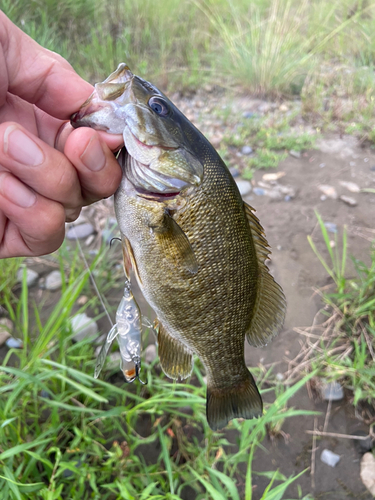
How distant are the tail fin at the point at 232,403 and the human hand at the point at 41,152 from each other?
908 mm

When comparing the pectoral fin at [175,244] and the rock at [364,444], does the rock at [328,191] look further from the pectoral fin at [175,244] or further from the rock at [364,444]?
the pectoral fin at [175,244]

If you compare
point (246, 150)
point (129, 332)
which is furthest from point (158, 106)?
point (246, 150)

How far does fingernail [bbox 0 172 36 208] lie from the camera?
1073mm

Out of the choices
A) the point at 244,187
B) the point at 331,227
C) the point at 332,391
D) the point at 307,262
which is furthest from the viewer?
the point at 244,187

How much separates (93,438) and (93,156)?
54.4 inches

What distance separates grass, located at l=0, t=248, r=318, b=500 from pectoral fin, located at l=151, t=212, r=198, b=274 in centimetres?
65

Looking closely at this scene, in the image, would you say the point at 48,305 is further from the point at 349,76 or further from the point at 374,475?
the point at 349,76

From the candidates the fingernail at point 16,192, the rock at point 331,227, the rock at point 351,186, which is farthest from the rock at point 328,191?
the fingernail at point 16,192

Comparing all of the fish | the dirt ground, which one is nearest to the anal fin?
the fish

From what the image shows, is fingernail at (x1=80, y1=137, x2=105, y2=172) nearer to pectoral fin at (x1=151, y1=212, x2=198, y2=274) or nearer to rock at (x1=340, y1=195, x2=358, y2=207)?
pectoral fin at (x1=151, y1=212, x2=198, y2=274)

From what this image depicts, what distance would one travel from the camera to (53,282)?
2.62 metres

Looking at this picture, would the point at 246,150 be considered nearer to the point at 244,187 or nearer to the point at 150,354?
the point at 244,187

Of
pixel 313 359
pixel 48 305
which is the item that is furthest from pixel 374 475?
pixel 48 305

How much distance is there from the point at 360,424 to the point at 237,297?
1.50m
